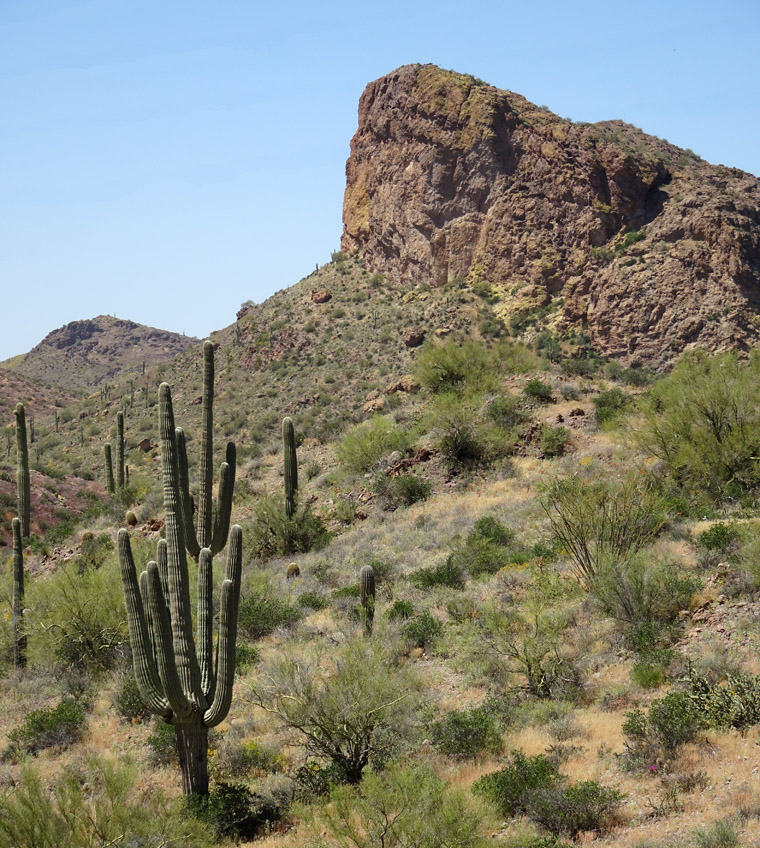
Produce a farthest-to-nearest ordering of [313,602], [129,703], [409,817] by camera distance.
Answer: [313,602]
[129,703]
[409,817]

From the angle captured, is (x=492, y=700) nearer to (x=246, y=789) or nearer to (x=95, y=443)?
(x=246, y=789)

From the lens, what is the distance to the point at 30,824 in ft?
25.1

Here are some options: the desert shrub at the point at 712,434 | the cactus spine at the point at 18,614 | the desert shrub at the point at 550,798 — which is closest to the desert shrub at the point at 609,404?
the desert shrub at the point at 712,434

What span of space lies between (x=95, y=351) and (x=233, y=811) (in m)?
116

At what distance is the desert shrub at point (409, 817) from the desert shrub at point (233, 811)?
1666 millimetres

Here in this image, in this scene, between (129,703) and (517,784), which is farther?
(129,703)

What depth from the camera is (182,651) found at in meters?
9.92

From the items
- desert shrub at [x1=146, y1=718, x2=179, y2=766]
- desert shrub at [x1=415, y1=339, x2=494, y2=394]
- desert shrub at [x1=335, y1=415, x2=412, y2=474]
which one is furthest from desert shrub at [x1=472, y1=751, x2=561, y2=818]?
desert shrub at [x1=415, y1=339, x2=494, y2=394]

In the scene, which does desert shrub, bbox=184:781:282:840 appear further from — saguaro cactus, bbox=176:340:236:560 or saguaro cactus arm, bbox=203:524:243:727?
saguaro cactus, bbox=176:340:236:560

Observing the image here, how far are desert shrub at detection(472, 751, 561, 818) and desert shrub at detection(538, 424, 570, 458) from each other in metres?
16.4

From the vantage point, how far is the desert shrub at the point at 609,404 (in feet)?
84.4

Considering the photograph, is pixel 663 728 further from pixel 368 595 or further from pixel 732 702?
pixel 368 595

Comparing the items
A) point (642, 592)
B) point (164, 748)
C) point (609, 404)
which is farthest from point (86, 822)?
point (609, 404)

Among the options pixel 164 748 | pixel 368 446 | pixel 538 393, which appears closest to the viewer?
pixel 164 748
